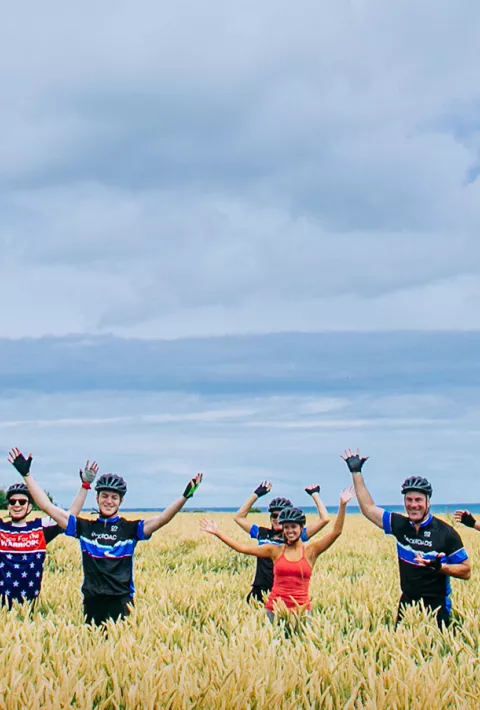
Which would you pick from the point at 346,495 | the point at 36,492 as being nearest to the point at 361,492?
the point at 346,495

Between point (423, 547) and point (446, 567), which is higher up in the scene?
point (423, 547)

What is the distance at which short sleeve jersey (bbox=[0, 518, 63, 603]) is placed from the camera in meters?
8.07

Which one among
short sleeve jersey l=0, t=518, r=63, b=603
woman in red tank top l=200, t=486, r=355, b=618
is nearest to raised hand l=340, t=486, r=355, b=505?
woman in red tank top l=200, t=486, r=355, b=618

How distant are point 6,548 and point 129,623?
1.84 metres

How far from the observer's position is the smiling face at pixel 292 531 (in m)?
7.14

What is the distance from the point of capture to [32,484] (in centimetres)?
789

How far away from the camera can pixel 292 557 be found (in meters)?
7.12

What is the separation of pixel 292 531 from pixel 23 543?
10.4ft

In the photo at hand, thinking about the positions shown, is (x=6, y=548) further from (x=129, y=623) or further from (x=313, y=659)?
(x=313, y=659)

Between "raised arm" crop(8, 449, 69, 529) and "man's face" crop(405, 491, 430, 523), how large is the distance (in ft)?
11.8

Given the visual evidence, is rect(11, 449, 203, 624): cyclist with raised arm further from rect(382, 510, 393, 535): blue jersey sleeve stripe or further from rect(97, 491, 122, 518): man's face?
rect(382, 510, 393, 535): blue jersey sleeve stripe

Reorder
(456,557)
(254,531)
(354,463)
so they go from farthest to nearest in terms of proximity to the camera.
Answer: (254,531), (354,463), (456,557)

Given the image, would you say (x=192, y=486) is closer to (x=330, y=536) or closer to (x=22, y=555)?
(x=330, y=536)

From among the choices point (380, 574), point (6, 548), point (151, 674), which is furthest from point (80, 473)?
point (380, 574)
